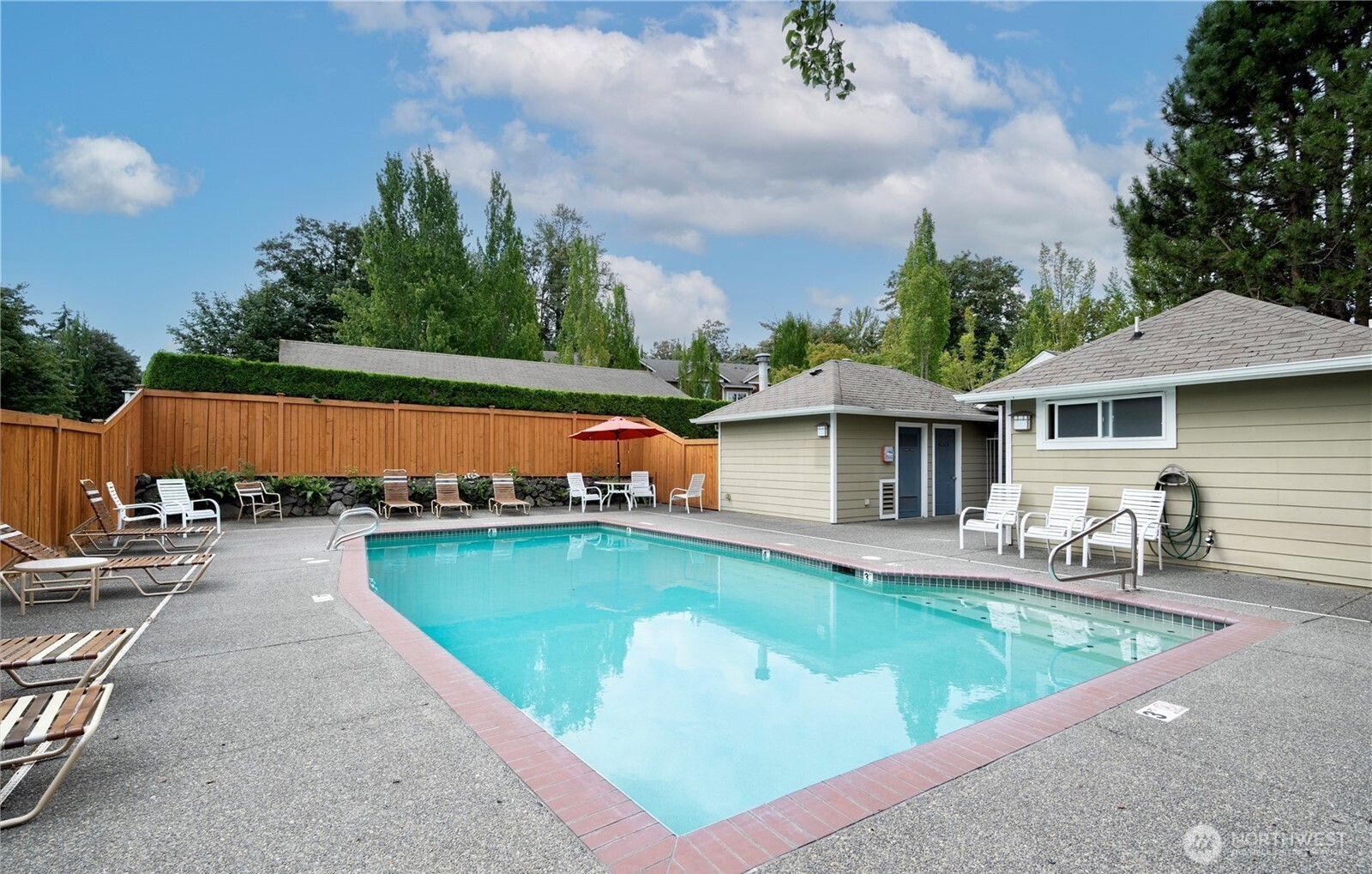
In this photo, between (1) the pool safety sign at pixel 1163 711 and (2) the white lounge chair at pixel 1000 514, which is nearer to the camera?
(1) the pool safety sign at pixel 1163 711

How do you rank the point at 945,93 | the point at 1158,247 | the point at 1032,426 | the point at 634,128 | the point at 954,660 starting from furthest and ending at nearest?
the point at 1158,247 < the point at 634,128 < the point at 945,93 < the point at 1032,426 < the point at 954,660

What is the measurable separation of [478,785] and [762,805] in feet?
3.72

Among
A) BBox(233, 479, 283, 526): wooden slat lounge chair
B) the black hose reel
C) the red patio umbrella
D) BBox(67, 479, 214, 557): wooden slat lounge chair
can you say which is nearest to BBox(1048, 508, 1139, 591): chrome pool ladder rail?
the black hose reel

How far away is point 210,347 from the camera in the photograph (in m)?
29.4

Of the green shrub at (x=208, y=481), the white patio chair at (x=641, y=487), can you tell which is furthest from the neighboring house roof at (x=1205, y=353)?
the green shrub at (x=208, y=481)

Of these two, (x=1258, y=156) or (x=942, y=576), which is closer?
(x=942, y=576)

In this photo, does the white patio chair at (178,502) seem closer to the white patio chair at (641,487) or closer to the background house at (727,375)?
the white patio chair at (641,487)

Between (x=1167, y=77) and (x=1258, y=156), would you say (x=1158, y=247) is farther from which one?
(x=1167, y=77)

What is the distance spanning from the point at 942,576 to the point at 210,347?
33566 mm

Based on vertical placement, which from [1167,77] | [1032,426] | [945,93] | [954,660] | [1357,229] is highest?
[1167,77]

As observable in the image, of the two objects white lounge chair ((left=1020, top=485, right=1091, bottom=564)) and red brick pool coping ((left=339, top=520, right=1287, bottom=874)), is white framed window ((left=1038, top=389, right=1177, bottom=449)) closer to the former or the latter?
white lounge chair ((left=1020, top=485, right=1091, bottom=564))

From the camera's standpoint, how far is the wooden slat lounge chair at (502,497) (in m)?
13.5

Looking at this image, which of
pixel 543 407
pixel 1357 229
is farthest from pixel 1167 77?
pixel 543 407

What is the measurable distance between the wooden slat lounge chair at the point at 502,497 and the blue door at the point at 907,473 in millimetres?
7483
